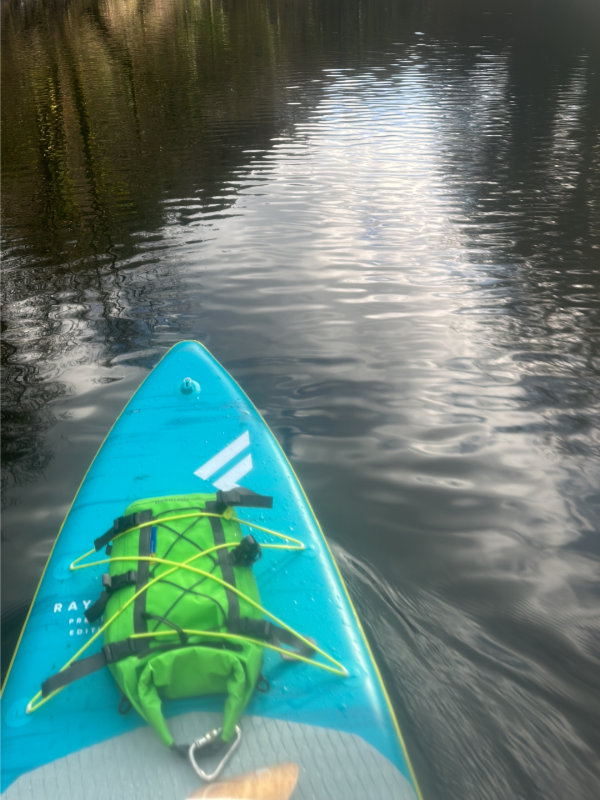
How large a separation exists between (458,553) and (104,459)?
91.8 inches

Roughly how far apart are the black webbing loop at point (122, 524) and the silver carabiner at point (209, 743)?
111cm

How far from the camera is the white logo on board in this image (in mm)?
3824

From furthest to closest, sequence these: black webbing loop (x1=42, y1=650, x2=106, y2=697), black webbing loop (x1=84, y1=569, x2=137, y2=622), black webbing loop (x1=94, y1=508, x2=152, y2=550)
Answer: black webbing loop (x1=94, y1=508, x2=152, y2=550) → black webbing loop (x1=84, y1=569, x2=137, y2=622) → black webbing loop (x1=42, y1=650, x2=106, y2=697)

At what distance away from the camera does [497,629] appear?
10.7 ft

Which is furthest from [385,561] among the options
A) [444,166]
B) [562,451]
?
[444,166]

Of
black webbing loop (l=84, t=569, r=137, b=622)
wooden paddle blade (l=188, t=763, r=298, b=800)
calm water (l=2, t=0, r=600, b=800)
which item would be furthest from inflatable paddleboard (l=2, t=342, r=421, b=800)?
calm water (l=2, t=0, r=600, b=800)

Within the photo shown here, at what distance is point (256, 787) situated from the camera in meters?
2.24

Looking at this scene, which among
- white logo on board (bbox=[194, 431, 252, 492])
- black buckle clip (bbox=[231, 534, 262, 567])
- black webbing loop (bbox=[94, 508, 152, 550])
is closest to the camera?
black buckle clip (bbox=[231, 534, 262, 567])

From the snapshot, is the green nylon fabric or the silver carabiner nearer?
the silver carabiner

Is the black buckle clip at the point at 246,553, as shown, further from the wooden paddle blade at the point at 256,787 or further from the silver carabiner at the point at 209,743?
the wooden paddle blade at the point at 256,787

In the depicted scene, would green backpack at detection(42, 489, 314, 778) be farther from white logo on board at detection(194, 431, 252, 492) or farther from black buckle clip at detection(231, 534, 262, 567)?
white logo on board at detection(194, 431, 252, 492)

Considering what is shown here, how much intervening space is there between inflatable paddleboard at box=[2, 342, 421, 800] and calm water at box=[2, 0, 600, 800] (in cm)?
36

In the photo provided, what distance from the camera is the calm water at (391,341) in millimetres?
3127

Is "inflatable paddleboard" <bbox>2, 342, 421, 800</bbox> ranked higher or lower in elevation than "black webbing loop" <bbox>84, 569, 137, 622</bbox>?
lower
